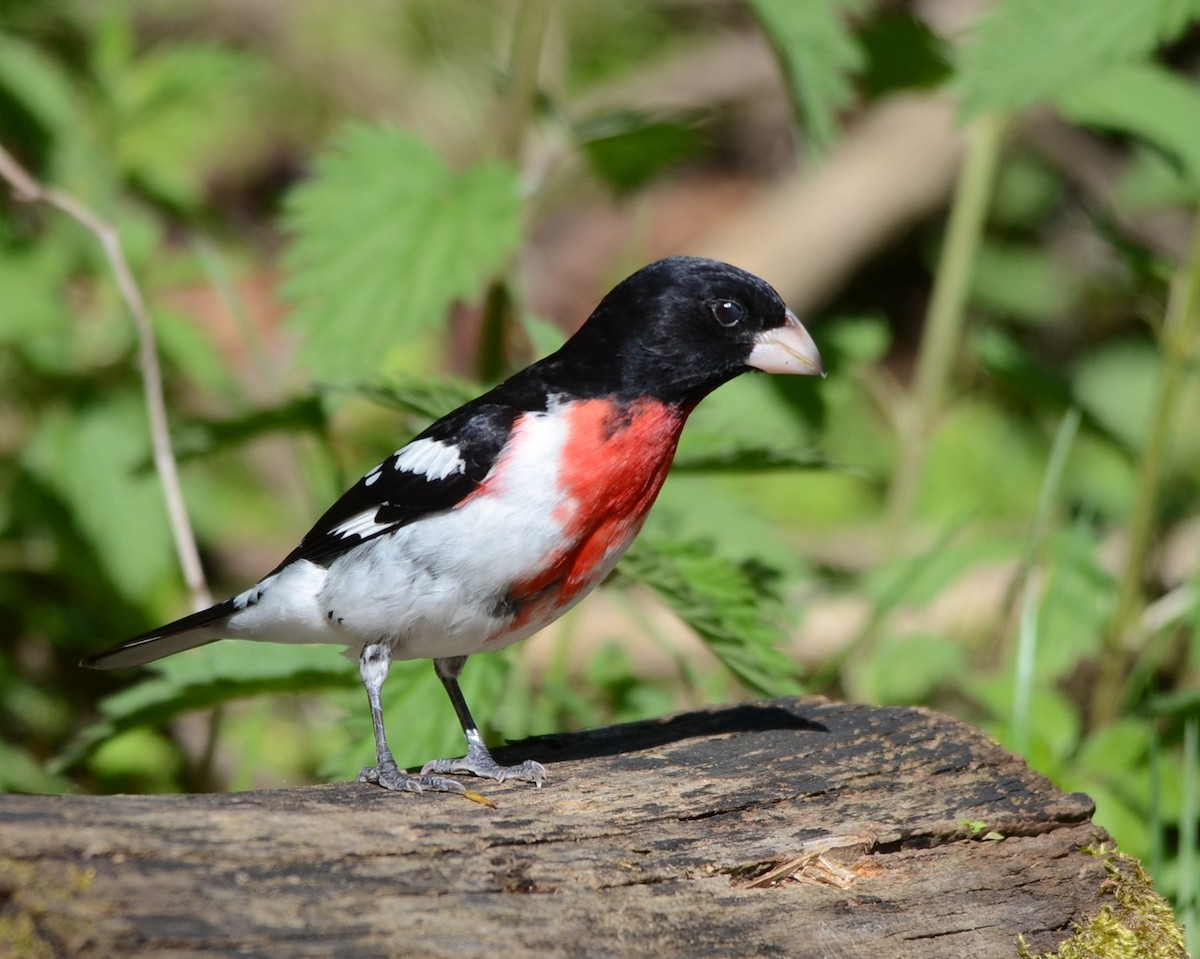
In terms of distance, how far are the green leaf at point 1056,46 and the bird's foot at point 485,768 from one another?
2.05 m

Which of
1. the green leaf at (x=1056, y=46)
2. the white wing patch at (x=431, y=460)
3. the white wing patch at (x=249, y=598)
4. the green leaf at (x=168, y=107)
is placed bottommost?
the white wing patch at (x=249, y=598)

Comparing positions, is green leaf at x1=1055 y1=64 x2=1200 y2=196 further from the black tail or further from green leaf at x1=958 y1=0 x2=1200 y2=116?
the black tail

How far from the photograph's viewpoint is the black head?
3.20 metres

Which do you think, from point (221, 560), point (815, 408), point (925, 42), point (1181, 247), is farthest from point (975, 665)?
point (1181, 247)

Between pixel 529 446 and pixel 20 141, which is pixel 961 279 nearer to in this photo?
pixel 529 446

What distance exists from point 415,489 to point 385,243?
3.81 feet

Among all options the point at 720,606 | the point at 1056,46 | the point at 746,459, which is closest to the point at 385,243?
the point at 746,459

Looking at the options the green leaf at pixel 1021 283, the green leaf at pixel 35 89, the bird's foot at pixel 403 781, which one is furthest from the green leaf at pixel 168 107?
the green leaf at pixel 1021 283

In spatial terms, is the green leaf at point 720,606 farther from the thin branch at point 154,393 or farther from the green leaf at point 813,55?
the thin branch at point 154,393

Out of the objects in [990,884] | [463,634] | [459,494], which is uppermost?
[459,494]

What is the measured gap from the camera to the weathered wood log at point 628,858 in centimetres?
216

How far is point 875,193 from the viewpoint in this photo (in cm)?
849

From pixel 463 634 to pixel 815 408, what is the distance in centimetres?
245

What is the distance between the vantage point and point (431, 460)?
3193 millimetres
